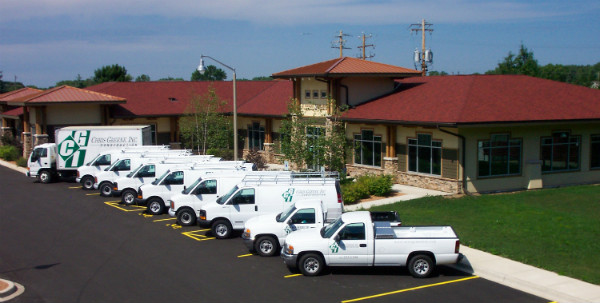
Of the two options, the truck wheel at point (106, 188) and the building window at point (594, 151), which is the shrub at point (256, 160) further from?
the building window at point (594, 151)

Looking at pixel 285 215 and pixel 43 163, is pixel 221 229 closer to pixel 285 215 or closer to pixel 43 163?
pixel 285 215

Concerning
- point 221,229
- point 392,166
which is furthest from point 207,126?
point 221,229

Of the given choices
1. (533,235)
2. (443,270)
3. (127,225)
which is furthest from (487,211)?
(127,225)

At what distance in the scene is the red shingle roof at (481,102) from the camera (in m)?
29.4

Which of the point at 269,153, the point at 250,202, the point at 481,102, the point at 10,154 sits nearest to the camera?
the point at 250,202

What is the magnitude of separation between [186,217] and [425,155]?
45.6 ft

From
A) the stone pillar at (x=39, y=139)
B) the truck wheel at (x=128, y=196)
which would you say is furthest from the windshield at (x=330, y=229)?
the stone pillar at (x=39, y=139)

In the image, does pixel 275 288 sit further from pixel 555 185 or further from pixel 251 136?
pixel 251 136

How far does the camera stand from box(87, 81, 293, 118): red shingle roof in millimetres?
46741

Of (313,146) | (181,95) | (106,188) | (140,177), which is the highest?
(181,95)

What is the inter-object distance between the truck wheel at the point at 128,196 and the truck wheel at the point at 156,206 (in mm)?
2873

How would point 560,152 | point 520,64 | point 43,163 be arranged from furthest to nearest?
point 520,64 < point 43,163 < point 560,152

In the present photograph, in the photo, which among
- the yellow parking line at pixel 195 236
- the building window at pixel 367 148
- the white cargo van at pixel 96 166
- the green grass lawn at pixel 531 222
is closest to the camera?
the green grass lawn at pixel 531 222

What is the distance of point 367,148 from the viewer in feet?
115
